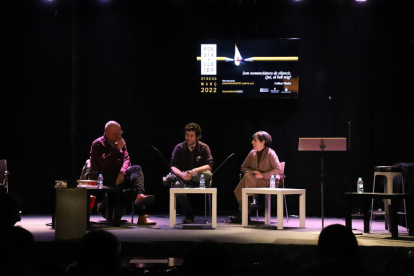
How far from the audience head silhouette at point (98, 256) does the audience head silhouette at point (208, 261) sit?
37 cm

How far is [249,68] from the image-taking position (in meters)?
8.06

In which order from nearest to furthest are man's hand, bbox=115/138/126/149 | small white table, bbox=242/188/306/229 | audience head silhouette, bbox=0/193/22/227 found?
audience head silhouette, bbox=0/193/22/227 < small white table, bbox=242/188/306/229 < man's hand, bbox=115/138/126/149

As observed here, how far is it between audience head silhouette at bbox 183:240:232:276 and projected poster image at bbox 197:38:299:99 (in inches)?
242

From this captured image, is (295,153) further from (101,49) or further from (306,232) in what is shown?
(101,49)

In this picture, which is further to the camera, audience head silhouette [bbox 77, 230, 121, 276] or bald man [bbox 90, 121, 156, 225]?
bald man [bbox 90, 121, 156, 225]

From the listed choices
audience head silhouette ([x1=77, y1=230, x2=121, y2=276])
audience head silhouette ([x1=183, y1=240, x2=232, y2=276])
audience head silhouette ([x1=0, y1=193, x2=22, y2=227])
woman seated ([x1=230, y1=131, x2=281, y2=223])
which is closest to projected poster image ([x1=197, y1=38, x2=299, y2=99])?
woman seated ([x1=230, y1=131, x2=281, y2=223])

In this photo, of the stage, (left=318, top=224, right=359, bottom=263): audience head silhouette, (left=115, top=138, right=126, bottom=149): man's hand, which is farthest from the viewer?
(left=115, top=138, right=126, bottom=149): man's hand

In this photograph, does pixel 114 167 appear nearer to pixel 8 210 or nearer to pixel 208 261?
pixel 8 210

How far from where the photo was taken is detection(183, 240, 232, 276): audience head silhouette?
1.96m

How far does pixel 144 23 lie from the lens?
830 cm

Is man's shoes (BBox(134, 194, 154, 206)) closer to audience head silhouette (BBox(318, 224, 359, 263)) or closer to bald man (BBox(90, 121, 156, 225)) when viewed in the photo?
bald man (BBox(90, 121, 156, 225))

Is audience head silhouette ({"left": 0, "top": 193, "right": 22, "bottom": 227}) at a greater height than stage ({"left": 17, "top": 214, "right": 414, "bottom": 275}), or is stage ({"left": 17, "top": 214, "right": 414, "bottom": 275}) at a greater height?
audience head silhouette ({"left": 0, "top": 193, "right": 22, "bottom": 227})

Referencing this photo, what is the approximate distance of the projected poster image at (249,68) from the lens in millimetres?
8000

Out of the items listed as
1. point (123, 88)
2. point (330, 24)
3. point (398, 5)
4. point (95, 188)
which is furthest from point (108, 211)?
point (398, 5)
